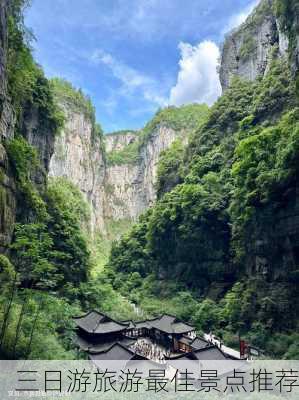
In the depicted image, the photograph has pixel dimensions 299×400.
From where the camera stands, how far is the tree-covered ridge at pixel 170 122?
255ft

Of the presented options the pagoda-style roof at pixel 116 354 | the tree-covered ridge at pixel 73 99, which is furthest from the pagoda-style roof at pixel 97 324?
the tree-covered ridge at pixel 73 99

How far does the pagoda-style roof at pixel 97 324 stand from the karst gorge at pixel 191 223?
0.82 metres

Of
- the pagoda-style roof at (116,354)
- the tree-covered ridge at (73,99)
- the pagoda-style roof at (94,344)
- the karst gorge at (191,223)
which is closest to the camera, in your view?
the pagoda-style roof at (116,354)

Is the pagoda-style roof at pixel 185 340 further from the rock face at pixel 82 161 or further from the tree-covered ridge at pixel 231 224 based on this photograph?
the rock face at pixel 82 161

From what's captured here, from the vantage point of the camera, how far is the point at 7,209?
14.8 metres

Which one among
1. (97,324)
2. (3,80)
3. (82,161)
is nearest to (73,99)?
(82,161)

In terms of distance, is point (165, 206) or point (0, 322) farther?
point (165, 206)

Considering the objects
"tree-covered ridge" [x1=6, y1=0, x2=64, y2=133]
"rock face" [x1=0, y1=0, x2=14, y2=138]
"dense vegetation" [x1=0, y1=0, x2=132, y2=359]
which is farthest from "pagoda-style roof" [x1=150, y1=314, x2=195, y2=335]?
"tree-covered ridge" [x1=6, y1=0, x2=64, y2=133]

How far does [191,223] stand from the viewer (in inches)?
1074

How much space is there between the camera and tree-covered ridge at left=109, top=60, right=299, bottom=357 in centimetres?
1785

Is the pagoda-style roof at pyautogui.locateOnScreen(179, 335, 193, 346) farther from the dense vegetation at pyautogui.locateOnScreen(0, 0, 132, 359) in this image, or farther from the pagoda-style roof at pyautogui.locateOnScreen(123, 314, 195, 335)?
the dense vegetation at pyautogui.locateOnScreen(0, 0, 132, 359)

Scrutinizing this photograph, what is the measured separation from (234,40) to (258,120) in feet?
60.0

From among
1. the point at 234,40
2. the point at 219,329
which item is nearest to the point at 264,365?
the point at 219,329

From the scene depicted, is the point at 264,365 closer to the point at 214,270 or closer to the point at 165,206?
the point at 214,270
